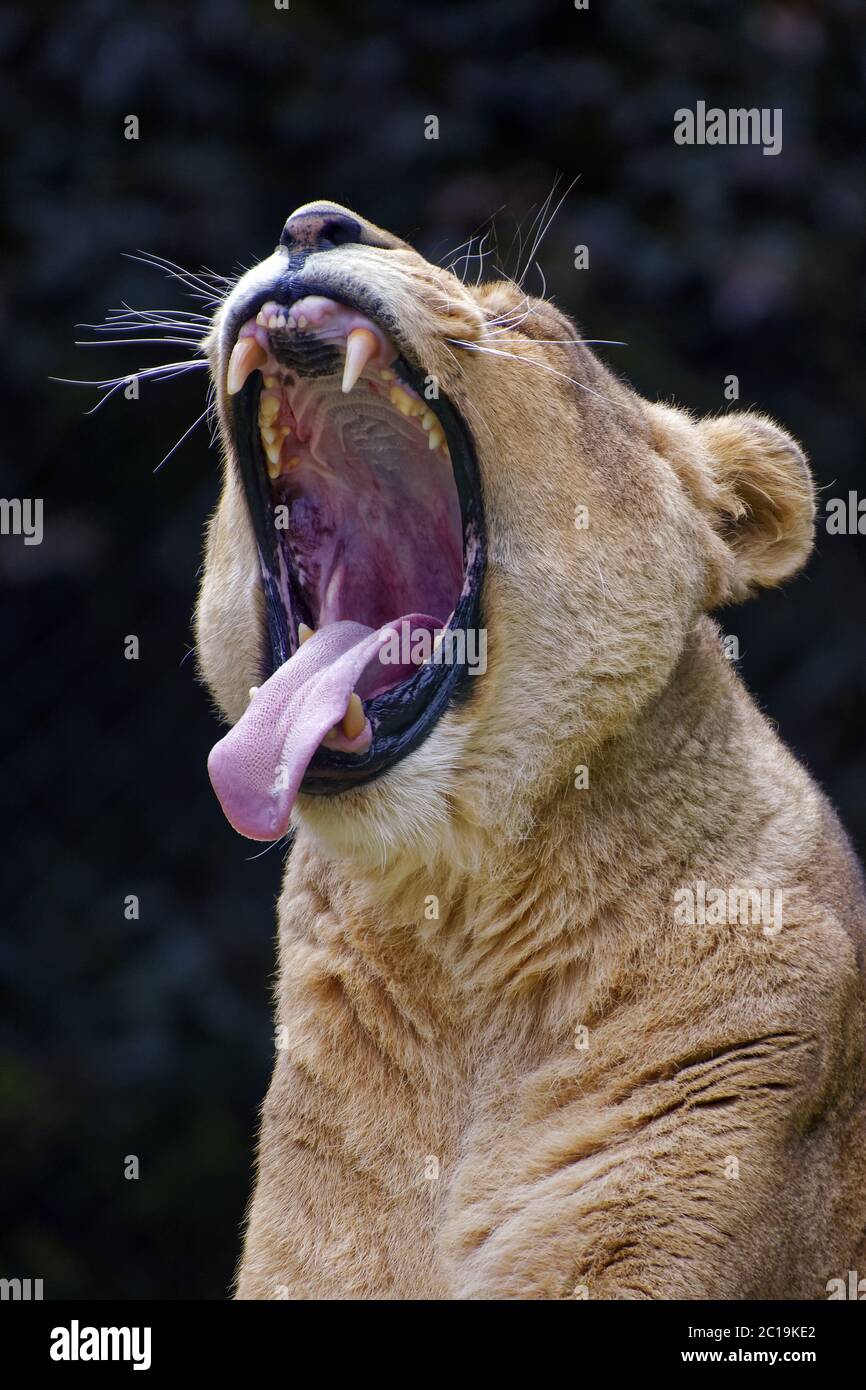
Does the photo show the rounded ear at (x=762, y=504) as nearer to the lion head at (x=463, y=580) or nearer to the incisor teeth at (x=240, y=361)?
the lion head at (x=463, y=580)

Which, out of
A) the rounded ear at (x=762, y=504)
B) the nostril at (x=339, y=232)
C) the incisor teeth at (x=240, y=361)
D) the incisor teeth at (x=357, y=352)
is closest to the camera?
the incisor teeth at (x=357, y=352)

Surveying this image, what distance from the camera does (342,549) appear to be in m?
4.31

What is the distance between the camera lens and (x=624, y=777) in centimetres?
384

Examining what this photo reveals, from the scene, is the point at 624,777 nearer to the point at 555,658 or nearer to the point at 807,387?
the point at 555,658

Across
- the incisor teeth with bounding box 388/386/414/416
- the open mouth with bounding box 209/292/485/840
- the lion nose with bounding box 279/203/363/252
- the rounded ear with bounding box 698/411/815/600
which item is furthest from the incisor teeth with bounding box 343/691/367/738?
the rounded ear with bounding box 698/411/815/600

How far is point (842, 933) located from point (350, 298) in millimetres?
1500

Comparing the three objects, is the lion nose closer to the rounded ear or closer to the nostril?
the nostril

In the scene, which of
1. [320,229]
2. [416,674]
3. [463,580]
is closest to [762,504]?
[463,580]

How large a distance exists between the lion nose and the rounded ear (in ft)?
3.23

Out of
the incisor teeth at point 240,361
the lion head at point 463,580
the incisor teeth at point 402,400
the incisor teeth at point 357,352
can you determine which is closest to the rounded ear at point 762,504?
the lion head at point 463,580

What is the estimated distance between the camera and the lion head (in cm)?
376

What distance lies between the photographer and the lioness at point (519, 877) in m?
3.69

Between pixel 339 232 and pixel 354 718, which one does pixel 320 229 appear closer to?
pixel 339 232

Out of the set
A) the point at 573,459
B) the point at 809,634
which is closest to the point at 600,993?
the point at 573,459
